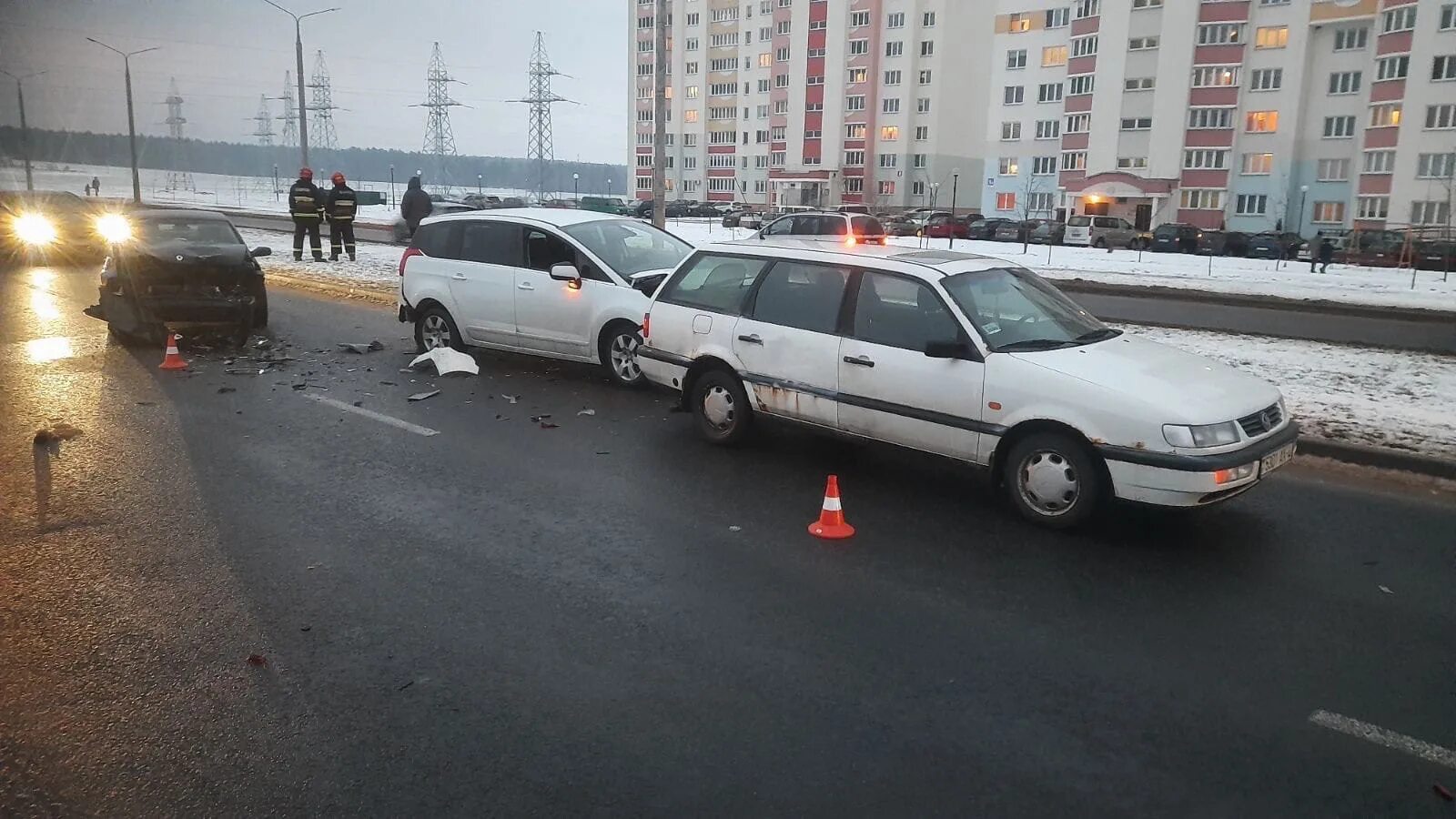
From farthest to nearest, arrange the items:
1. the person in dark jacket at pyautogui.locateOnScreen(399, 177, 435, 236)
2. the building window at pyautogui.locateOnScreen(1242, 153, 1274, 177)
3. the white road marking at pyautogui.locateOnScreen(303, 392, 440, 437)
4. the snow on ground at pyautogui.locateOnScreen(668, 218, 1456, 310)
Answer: the building window at pyautogui.locateOnScreen(1242, 153, 1274, 177)
the person in dark jacket at pyautogui.locateOnScreen(399, 177, 435, 236)
the snow on ground at pyautogui.locateOnScreen(668, 218, 1456, 310)
the white road marking at pyautogui.locateOnScreen(303, 392, 440, 437)

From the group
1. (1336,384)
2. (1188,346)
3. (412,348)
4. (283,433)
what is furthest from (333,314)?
(1336,384)

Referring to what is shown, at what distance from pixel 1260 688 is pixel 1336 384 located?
8129 mm

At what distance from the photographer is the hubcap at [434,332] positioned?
12031 mm

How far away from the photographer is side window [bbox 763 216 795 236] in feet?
A: 96.0

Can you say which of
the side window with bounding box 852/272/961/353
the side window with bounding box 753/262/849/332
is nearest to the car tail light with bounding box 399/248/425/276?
the side window with bounding box 753/262/849/332

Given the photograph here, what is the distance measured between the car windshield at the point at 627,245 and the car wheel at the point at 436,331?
203cm

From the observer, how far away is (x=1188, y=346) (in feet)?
44.6

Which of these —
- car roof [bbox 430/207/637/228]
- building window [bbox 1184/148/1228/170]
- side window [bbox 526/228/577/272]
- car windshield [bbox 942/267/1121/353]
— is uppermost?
building window [bbox 1184/148/1228/170]

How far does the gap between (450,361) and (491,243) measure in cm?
145

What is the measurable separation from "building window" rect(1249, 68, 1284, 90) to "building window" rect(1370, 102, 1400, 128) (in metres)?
5.94

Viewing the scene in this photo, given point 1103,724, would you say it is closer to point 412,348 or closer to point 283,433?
point 283,433

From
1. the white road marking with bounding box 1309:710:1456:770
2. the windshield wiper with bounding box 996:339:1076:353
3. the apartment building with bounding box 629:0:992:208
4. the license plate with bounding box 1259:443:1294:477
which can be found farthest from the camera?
the apartment building with bounding box 629:0:992:208

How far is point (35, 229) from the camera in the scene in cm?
2419

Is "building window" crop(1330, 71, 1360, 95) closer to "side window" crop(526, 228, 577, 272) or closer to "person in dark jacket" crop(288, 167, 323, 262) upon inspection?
"person in dark jacket" crop(288, 167, 323, 262)
